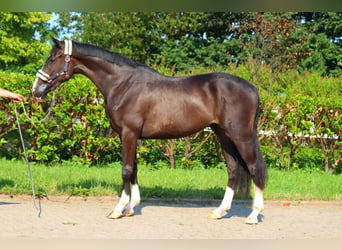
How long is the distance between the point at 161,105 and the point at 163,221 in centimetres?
155

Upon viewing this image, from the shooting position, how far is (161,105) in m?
7.30

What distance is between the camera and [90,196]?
851cm

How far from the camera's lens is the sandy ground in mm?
6156

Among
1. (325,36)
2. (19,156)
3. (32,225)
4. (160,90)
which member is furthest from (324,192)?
(325,36)

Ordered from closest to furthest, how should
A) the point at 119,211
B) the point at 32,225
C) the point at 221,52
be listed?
1. the point at 32,225
2. the point at 119,211
3. the point at 221,52

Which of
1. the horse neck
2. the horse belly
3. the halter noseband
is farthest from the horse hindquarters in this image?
the halter noseband

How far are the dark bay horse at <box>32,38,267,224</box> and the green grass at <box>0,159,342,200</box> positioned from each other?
4.69 feet

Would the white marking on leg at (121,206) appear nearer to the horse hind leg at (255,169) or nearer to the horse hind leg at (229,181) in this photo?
the horse hind leg at (229,181)

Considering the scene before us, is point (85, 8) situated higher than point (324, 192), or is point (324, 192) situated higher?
point (85, 8)

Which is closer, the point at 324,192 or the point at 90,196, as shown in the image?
the point at 90,196

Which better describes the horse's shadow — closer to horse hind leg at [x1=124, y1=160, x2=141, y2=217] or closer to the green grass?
the green grass

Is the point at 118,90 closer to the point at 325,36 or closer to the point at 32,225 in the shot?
the point at 32,225

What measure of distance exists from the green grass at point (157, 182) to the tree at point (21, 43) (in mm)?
16139

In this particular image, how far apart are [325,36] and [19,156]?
20.1m
